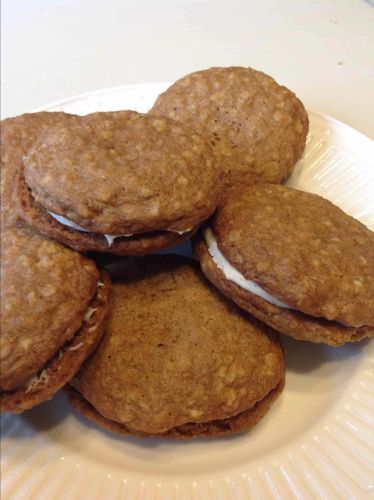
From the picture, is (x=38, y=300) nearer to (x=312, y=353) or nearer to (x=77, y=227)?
(x=77, y=227)

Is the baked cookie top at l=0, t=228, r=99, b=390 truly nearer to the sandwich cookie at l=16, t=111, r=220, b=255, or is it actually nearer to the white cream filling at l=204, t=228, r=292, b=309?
the sandwich cookie at l=16, t=111, r=220, b=255

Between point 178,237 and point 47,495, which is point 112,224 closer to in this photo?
point 178,237

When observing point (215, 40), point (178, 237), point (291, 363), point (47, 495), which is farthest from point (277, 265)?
point (215, 40)

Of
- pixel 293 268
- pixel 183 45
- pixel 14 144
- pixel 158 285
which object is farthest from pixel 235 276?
pixel 183 45

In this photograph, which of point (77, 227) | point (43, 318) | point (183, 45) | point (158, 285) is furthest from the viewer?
point (183, 45)

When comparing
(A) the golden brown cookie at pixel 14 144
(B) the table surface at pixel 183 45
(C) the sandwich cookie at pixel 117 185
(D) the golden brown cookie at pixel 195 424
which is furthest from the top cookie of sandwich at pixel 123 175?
(B) the table surface at pixel 183 45

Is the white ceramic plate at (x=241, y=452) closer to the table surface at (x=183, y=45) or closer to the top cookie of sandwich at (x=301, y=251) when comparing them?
the top cookie of sandwich at (x=301, y=251)
